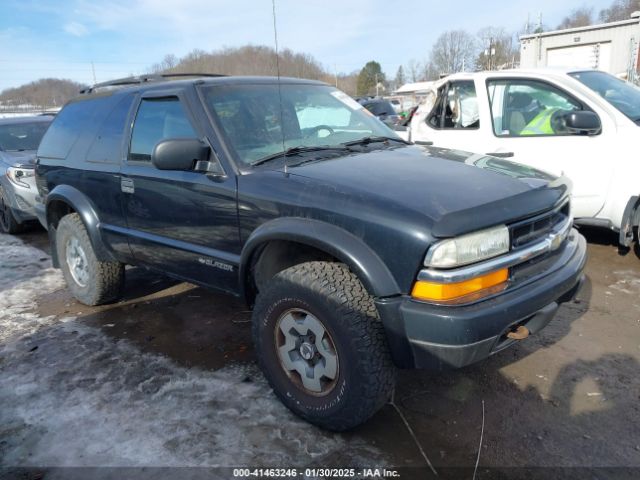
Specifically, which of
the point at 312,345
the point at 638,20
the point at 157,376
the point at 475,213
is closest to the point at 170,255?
the point at 157,376

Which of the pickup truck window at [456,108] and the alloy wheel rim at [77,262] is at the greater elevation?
the pickup truck window at [456,108]

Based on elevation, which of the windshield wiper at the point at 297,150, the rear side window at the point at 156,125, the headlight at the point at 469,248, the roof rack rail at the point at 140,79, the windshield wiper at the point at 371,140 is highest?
the roof rack rail at the point at 140,79

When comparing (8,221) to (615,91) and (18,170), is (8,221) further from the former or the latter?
(615,91)

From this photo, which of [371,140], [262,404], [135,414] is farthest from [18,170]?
[262,404]

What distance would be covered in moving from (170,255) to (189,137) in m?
0.83

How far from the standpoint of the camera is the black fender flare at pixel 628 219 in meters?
4.49

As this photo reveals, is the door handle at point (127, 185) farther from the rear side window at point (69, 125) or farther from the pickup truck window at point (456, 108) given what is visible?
the pickup truck window at point (456, 108)

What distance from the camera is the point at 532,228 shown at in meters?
2.51

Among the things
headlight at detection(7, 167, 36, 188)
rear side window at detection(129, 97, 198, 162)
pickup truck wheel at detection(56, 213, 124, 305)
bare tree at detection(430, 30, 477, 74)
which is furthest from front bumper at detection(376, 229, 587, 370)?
bare tree at detection(430, 30, 477, 74)

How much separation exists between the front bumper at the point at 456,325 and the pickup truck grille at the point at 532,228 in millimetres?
197

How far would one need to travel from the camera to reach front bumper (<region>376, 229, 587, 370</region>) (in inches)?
84.4

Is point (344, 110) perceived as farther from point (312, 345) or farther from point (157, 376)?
point (157, 376)

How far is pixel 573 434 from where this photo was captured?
252cm

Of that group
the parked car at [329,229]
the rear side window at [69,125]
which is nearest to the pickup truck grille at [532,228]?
the parked car at [329,229]
